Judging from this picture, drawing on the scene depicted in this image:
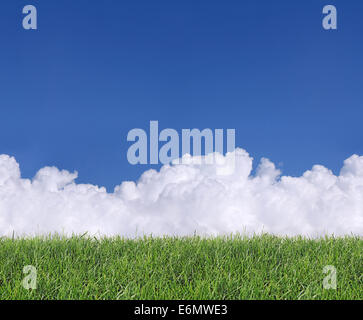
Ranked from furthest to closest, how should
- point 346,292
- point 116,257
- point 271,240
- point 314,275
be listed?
point 271,240 → point 116,257 → point 314,275 → point 346,292

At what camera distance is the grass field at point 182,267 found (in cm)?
551

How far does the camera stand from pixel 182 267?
20.4 feet

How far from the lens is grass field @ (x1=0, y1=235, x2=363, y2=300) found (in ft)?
18.1

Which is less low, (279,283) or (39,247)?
(39,247)

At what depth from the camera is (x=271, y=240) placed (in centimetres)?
757

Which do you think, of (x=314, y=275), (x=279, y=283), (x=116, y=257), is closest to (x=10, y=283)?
(x=116, y=257)
